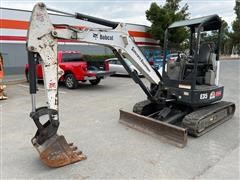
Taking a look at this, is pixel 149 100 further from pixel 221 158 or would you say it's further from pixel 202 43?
pixel 221 158

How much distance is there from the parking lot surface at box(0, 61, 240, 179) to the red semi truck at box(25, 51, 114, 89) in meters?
4.22

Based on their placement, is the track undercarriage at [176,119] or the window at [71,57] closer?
the track undercarriage at [176,119]

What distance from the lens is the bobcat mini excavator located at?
438 centimetres

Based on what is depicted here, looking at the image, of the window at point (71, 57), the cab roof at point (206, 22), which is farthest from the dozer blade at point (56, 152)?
the window at point (71, 57)

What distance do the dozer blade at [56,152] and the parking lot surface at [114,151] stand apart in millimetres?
112

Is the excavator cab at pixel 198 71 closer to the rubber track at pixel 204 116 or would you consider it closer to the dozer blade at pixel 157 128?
the rubber track at pixel 204 116

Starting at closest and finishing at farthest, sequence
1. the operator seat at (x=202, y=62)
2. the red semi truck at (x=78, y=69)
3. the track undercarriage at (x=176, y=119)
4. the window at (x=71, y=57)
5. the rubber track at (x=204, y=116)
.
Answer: the track undercarriage at (x=176, y=119) < the rubber track at (x=204, y=116) < the operator seat at (x=202, y=62) < the red semi truck at (x=78, y=69) < the window at (x=71, y=57)

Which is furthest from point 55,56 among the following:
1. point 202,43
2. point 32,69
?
point 202,43

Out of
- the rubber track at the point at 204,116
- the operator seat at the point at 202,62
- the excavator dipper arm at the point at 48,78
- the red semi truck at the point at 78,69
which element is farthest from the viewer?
the red semi truck at the point at 78,69

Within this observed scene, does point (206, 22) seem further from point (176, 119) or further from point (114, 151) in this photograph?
point (114, 151)

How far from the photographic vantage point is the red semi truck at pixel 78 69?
40.8 ft

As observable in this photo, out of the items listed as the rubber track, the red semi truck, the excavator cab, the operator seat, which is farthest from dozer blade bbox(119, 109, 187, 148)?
the red semi truck

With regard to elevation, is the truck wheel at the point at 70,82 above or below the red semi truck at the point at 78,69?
below

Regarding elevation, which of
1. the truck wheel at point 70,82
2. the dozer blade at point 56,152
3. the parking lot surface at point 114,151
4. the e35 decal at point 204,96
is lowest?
the parking lot surface at point 114,151
